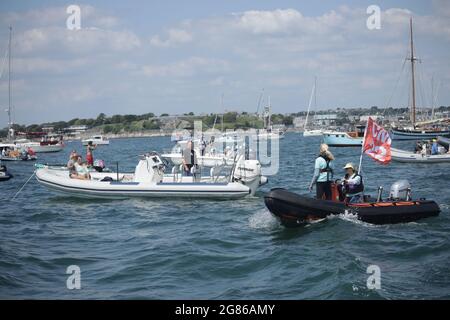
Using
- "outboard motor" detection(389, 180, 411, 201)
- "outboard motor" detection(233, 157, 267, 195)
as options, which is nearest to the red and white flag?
"outboard motor" detection(389, 180, 411, 201)

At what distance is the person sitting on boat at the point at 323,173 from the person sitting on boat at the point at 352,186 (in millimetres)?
415

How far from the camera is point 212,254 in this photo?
11617mm

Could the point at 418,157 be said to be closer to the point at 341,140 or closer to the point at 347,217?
the point at 347,217

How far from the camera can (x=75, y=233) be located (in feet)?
46.9

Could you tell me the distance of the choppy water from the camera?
936 centimetres

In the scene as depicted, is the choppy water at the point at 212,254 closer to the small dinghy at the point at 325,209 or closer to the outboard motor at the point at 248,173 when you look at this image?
the small dinghy at the point at 325,209

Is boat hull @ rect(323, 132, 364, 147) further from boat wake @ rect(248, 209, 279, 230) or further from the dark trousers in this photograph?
the dark trousers

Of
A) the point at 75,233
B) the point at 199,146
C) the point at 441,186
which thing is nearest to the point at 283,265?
the point at 75,233

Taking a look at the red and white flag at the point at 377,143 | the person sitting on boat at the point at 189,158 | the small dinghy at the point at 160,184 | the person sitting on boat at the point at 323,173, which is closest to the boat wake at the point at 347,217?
the person sitting on boat at the point at 323,173

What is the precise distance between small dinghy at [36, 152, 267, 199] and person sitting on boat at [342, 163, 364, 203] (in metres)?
4.92

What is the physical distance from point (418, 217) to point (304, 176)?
13795 millimetres

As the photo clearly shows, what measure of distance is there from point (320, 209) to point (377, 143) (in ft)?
9.35
